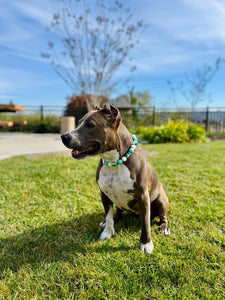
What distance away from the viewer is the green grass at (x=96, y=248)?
1666 millimetres

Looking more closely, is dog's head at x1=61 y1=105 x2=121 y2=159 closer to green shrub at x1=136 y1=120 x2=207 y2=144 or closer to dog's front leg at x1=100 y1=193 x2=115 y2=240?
dog's front leg at x1=100 y1=193 x2=115 y2=240

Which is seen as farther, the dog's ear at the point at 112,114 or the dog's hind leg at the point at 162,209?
the dog's hind leg at the point at 162,209

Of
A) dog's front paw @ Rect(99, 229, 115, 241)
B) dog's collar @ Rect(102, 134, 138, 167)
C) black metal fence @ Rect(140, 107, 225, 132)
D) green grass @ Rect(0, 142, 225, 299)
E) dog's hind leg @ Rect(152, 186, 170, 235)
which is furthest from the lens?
black metal fence @ Rect(140, 107, 225, 132)

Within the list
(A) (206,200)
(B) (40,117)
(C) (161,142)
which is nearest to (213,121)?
(C) (161,142)

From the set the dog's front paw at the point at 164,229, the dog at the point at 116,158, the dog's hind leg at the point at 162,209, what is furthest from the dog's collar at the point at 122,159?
the dog's front paw at the point at 164,229

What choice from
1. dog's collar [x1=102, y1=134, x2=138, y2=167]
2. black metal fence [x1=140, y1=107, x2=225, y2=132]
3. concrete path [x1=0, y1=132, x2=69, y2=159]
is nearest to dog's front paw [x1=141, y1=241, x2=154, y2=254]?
dog's collar [x1=102, y1=134, x2=138, y2=167]

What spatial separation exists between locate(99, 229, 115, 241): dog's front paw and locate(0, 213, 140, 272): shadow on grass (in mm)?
64

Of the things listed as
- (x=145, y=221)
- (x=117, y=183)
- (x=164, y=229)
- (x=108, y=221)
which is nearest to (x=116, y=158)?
(x=117, y=183)

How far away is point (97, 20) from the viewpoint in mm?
13125

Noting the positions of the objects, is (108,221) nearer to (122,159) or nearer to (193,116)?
(122,159)

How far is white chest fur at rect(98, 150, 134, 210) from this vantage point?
A: 6.55 ft

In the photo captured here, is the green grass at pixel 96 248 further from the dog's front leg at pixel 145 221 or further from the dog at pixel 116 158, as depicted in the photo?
the dog at pixel 116 158

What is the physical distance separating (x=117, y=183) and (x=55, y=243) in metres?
0.89

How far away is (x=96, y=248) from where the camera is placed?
2.14 m
